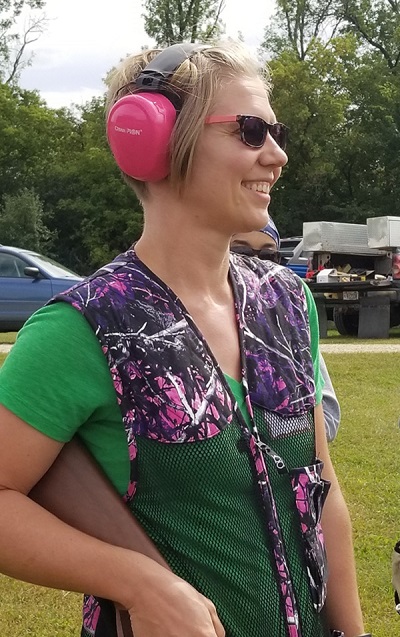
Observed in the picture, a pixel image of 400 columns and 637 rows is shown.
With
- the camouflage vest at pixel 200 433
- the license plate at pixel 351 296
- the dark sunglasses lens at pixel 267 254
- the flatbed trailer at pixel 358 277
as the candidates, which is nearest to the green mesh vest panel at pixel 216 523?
the camouflage vest at pixel 200 433

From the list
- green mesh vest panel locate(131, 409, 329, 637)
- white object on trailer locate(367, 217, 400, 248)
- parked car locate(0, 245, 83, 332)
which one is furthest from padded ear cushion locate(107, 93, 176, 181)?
white object on trailer locate(367, 217, 400, 248)

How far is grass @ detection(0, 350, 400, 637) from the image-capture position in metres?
4.35

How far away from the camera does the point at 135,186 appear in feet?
6.35

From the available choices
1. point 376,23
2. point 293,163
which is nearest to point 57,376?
point 293,163

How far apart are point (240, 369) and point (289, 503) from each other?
28 cm

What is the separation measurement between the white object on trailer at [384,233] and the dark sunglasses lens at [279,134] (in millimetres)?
13427

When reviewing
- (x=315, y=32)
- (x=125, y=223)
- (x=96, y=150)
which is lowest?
(x=125, y=223)

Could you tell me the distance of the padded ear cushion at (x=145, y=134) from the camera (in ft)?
5.83

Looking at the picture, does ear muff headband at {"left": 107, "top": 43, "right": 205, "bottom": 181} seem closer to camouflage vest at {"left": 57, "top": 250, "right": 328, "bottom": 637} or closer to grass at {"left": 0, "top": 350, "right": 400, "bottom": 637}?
camouflage vest at {"left": 57, "top": 250, "right": 328, "bottom": 637}

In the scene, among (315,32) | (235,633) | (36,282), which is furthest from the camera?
(315,32)

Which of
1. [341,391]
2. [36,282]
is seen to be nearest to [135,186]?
[341,391]

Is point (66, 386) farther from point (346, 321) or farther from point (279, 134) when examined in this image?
point (346, 321)

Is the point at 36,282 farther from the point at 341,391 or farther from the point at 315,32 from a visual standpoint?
the point at 315,32

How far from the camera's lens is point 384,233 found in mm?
15156
